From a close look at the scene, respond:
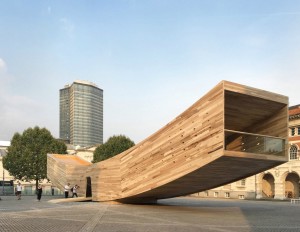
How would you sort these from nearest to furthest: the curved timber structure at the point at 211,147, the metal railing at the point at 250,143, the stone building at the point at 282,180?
the curved timber structure at the point at 211,147 < the metal railing at the point at 250,143 < the stone building at the point at 282,180

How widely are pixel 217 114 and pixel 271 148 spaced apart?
3.80m

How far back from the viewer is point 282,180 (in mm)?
47375

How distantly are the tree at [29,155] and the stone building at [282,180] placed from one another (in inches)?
1228

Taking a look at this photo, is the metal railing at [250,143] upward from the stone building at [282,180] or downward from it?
upward

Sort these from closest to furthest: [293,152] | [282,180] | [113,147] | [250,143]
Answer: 1. [250,143]
2. [293,152]
3. [282,180]
4. [113,147]

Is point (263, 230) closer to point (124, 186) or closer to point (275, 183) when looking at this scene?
point (124, 186)

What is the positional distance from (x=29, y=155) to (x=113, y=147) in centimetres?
1369

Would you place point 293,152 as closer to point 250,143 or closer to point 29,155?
point 250,143

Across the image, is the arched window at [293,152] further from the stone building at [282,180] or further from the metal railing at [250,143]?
the metal railing at [250,143]

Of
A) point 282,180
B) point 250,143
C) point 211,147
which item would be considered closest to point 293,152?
point 282,180

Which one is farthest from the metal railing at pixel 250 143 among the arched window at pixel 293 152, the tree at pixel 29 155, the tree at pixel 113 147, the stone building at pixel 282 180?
the tree at pixel 29 155

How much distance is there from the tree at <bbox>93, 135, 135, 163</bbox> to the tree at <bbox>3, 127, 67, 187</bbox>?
269 inches

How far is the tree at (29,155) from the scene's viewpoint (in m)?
57.4

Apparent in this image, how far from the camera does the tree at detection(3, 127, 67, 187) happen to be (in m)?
57.4
